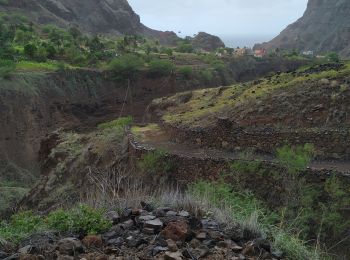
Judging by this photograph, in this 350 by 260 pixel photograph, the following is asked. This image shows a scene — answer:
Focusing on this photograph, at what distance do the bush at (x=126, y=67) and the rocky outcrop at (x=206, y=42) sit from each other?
48337mm

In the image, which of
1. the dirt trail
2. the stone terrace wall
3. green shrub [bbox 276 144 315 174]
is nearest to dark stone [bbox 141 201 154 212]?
green shrub [bbox 276 144 315 174]

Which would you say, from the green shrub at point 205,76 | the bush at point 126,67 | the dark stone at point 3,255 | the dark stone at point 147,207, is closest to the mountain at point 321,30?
the green shrub at point 205,76

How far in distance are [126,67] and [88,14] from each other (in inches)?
2294

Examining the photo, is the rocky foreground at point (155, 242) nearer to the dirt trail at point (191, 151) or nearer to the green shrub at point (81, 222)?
the green shrub at point (81, 222)

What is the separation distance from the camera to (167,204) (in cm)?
679

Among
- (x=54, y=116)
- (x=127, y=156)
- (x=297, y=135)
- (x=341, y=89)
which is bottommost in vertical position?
(x=54, y=116)

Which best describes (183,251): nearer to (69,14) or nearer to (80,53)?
(80,53)

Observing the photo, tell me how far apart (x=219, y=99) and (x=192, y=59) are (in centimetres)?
3478

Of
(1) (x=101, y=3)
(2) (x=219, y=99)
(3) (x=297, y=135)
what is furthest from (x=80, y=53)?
(1) (x=101, y=3)

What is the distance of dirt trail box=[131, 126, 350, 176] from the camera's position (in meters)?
13.7

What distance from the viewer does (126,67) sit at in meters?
44.3

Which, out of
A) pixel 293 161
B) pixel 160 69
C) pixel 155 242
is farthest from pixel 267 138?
pixel 160 69

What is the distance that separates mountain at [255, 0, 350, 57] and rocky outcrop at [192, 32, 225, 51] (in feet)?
61.7

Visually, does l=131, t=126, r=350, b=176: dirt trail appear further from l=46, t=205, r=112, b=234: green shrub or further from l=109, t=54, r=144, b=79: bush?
l=109, t=54, r=144, b=79: bush
